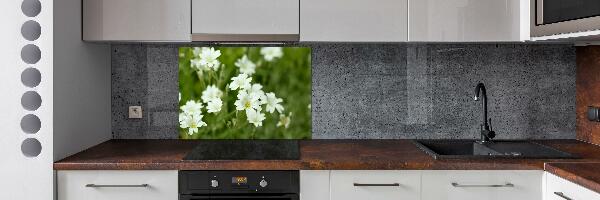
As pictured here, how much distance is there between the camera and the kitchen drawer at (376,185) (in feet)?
8.34

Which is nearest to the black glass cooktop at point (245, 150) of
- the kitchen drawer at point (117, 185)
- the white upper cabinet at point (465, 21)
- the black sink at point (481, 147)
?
the kitchen drawer at point (117, 185)

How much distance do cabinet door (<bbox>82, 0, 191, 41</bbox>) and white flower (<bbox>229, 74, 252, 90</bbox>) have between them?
1.69 feet

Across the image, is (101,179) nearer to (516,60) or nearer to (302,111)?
(302,111)

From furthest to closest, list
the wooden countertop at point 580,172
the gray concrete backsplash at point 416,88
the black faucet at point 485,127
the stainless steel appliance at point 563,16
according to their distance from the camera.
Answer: the gray concrete backsplash at point 416,88 < the black faucet at point 485,127 < the stainless steel appliance at point 563,16 < the wooden countertop at point 580,172

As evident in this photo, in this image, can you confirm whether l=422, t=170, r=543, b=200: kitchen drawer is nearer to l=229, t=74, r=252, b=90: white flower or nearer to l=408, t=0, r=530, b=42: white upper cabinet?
l=408, t=0, r=530, b=42: white upper cabinet

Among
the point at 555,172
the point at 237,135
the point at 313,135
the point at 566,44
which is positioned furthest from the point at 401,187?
the point at 566,44

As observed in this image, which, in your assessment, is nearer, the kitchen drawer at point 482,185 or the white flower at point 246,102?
the kitchen drawer at point 482,185

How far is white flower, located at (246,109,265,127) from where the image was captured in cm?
329

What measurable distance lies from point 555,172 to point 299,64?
4.43 ft

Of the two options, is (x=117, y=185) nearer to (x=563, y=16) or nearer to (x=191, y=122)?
(x=191, y=122)

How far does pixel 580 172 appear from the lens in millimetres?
2273

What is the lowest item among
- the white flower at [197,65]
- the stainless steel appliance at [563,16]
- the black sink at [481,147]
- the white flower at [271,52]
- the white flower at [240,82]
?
the black sink at [481,147]

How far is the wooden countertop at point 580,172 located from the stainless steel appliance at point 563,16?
0.50m

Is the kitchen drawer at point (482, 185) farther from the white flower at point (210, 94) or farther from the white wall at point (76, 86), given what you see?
the white wall at point (76, 86)
